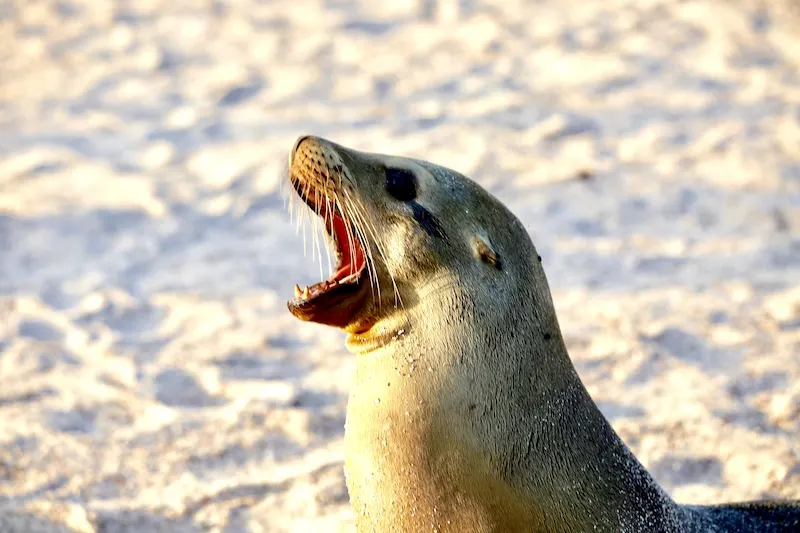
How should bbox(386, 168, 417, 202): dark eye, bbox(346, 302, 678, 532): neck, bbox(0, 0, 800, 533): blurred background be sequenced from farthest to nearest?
bbox(0, 0, 800, 533): blurred background < bbox(386, 168, 417, 202): dark eye < bbox(346, 302, 678, 532): neck

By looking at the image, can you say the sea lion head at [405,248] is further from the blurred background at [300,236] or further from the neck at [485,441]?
the blurred background at [300,236]

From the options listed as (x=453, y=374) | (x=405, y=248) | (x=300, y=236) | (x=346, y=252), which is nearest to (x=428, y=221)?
(x=405, y=248)

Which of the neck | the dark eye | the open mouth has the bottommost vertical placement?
the neck

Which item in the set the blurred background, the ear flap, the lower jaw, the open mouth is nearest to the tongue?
the open mouth

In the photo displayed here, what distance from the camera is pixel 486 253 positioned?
243 centimetres

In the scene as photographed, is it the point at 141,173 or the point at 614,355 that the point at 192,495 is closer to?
the point at 614,355

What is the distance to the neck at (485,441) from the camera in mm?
2307

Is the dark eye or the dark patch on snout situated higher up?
the dark eye

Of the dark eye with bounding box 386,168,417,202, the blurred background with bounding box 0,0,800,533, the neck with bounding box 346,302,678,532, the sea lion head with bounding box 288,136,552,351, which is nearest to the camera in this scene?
the neck with bounding box 346,302,678,532

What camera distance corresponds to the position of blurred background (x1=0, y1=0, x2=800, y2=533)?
361 centimetres

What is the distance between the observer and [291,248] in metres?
5.26

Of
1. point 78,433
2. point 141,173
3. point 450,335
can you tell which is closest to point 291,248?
point 141,173

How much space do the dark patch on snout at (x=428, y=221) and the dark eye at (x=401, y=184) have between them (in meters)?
0.05

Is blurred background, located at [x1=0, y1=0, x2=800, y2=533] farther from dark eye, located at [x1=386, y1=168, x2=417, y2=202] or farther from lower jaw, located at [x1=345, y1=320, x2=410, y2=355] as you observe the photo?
dark eye, located at [x1=386, y1=168, x2=417, y2=202]
